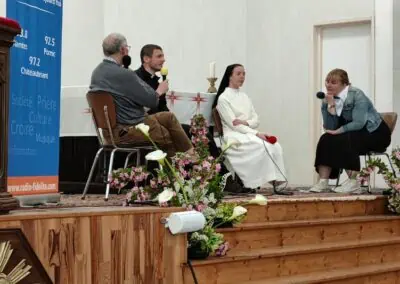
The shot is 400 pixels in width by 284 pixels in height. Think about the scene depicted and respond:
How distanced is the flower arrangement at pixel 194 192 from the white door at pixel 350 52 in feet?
14.9

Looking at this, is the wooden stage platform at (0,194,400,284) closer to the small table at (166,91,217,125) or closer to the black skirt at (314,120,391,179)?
the black skirt at (314,120,391,179)

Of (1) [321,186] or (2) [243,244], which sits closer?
(2) [243,244]

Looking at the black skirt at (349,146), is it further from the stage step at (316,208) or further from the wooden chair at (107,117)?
the wooden chair at (107,117)

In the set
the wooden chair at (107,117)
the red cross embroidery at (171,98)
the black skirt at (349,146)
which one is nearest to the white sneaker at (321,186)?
the black skirt at (349,146)

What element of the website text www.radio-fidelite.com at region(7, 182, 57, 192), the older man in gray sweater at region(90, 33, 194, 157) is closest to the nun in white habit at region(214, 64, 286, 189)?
the older man in gray sweater at region(90, 33, 194, 157)

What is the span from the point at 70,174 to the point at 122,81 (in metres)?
1.75

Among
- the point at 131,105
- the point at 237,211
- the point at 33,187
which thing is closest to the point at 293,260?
the point at 237,211

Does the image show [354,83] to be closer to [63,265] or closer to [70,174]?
[70,174]

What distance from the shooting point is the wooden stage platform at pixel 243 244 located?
3555mm

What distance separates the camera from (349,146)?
6.77 metres

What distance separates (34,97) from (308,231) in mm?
2335

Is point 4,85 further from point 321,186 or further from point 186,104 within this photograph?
point 321,186

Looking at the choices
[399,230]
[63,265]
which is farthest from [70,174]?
[63,265]

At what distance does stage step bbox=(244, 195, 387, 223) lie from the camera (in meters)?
5.45
